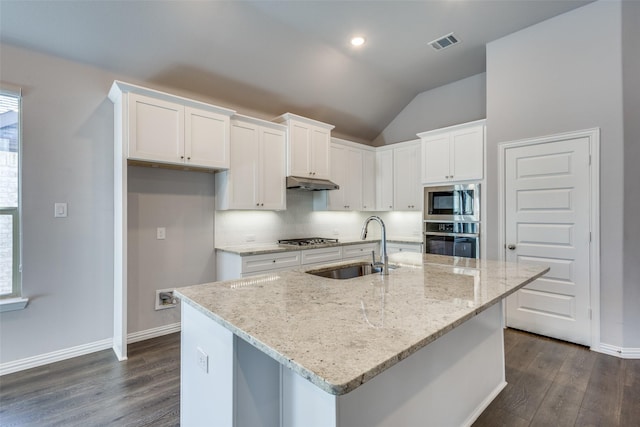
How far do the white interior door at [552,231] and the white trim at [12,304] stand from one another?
15.0 feet

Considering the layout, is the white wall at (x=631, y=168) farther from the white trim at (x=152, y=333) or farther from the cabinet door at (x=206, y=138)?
the white trim at (x=152, y=333)

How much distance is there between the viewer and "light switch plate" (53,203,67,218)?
2.64 m

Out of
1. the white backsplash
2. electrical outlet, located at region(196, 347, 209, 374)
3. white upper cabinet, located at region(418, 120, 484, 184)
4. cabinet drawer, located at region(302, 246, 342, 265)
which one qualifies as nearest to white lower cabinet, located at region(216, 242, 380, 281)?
cabinet drawer, located at region(302, 246, 342, 265)

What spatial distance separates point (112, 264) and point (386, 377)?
9.24 feet

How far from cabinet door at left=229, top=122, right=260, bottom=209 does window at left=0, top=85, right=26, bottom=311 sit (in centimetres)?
169

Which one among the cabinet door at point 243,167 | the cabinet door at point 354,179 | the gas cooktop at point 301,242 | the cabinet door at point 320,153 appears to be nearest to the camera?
the cabinet door at point 243,167

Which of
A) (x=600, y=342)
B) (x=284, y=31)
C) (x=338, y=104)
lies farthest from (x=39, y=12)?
(x=600, y=342)

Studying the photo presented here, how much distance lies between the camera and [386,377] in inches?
48.0

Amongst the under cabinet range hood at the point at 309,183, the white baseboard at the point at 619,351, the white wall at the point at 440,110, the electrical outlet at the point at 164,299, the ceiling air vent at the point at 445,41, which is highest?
the ceiling air vent at the point at 445,41

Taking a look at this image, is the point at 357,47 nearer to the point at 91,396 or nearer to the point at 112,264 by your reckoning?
the point at 112,264

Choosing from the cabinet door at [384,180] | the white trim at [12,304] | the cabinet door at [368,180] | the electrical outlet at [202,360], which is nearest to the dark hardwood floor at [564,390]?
the electrical outlet at [202,360]

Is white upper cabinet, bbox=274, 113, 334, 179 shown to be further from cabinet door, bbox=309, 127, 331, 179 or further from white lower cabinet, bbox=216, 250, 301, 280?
white lower cabinet, bbox=216, 250, 301, 280

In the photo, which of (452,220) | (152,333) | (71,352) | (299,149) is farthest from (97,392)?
(452,220)

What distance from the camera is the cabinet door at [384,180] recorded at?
4918mm
